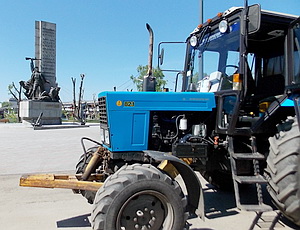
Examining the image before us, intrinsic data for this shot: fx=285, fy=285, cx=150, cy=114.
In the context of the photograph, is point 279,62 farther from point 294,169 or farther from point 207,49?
point 294,169

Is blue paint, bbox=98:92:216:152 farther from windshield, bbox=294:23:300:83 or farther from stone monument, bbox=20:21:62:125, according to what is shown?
stone monument, bbox=20:21:62:125

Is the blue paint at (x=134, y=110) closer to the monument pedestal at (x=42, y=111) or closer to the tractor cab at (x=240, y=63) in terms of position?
the tractor cab at (x=240, y=63)

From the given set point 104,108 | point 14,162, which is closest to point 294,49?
point 104,108

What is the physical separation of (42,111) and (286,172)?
78.9ft

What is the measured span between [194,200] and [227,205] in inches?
56.7

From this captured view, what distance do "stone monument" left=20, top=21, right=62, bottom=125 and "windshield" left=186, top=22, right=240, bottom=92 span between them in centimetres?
1933

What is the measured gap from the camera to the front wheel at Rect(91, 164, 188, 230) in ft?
10.4

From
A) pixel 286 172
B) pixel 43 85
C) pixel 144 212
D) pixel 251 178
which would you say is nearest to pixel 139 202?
pixel 144 212

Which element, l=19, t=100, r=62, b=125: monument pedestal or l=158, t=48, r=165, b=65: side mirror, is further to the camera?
l=19, t=100, r=62, b=125: monument pedestal

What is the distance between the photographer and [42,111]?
2480cm

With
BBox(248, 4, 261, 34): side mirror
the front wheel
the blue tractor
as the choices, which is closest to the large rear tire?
the blue tractor

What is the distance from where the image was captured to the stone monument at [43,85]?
2467 centimetres

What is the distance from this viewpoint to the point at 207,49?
15.5 feet

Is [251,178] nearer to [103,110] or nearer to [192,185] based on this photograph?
[192,185]
